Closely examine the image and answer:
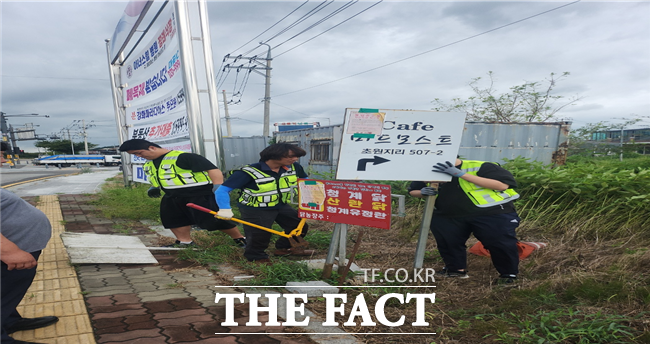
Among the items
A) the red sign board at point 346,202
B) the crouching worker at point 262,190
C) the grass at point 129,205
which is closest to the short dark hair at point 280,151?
the crouching worker at point 262,190

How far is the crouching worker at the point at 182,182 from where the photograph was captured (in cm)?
501

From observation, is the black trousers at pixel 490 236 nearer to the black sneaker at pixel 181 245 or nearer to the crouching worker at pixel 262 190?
the crouching worker at pixel 262 190

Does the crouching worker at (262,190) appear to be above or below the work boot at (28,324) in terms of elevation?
above

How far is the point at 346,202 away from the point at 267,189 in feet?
3.78

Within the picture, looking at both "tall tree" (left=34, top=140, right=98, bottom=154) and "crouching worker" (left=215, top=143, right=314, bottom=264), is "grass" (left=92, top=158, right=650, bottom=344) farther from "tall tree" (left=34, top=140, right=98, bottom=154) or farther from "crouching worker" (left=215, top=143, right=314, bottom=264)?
"tall tree" (left=34, top=140, right=98, bottom=154)

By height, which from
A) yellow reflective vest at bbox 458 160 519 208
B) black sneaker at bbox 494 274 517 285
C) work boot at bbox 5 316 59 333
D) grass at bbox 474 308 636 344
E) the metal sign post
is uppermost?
yellow reflective vest at bbox 458 160 519 208

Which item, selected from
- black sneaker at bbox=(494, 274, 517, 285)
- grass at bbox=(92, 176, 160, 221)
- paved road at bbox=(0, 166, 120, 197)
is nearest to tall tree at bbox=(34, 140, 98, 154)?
paved road at bbox=(0, 166, 120, 197)

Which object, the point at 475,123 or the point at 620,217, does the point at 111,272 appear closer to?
the point at 620,217

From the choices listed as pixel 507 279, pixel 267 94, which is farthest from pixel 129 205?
pixel 267 94

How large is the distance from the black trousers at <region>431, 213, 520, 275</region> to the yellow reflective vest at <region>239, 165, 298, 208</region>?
1.68m

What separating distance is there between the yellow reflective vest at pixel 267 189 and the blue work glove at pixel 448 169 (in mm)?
1714

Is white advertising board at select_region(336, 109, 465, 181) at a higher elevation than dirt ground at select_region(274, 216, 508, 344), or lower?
higher

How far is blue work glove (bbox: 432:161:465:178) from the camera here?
3464 mm

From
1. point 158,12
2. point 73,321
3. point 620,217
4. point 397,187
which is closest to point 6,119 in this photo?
point 158,12
